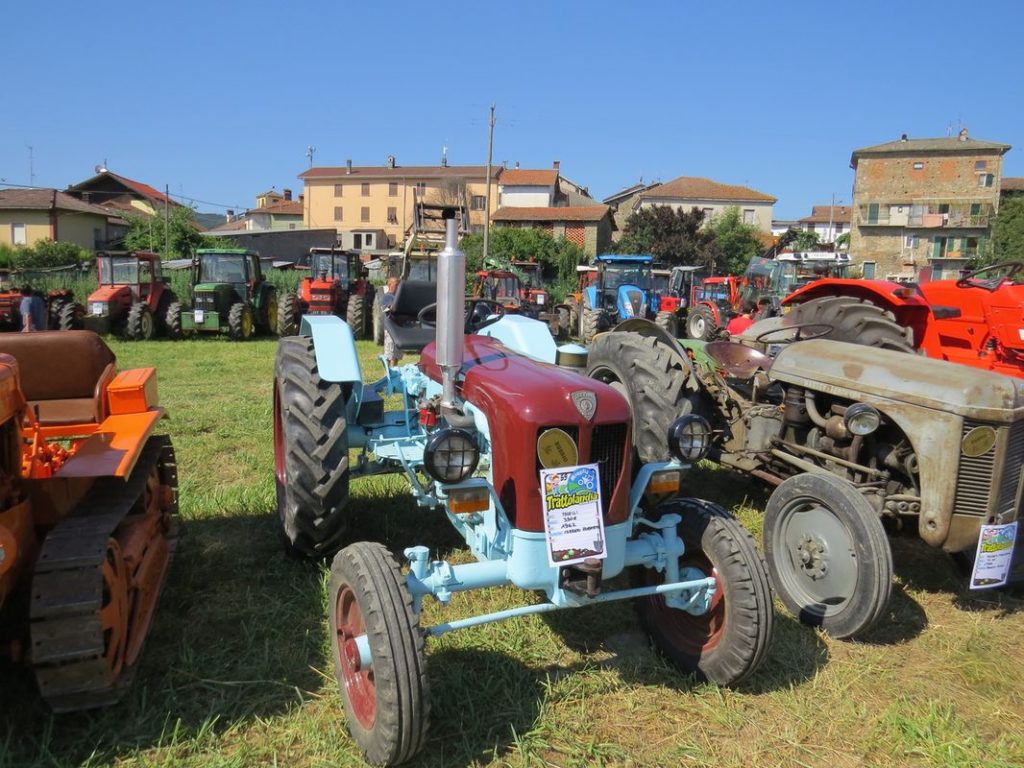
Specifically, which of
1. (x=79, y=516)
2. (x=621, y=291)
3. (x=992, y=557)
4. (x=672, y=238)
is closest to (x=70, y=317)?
(x=621, y=291)

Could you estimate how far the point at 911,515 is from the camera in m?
3.28

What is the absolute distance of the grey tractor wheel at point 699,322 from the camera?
14.0 meters

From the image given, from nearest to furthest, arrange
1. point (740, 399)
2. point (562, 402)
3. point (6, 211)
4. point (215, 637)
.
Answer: point (562, 402), point (215, 637), point (740, 399), point (6, 211)

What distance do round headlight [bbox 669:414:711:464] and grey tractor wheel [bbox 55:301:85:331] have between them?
42.2 ft

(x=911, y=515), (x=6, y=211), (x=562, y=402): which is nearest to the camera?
(x=562, y=402)

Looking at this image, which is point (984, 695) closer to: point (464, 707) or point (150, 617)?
point (464, 707)

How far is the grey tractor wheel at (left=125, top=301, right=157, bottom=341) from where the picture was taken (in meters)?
13.2

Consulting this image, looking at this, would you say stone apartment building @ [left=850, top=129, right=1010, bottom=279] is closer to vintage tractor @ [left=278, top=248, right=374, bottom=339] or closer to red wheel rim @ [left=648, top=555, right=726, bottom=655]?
vintage tractor @ [left=278, top=248, right=374, bottom=339]

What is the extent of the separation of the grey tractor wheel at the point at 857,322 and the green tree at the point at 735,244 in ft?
119

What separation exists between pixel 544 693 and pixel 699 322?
12.4m

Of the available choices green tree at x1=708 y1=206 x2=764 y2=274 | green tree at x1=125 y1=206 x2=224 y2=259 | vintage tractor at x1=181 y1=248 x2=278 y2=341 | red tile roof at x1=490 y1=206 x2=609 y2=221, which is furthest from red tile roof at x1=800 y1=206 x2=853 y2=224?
vintage tractor at x1=181 y1=248 x2=278 y2=341

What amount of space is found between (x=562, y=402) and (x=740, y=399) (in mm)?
2358

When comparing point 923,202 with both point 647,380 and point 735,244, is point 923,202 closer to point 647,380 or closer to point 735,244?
point 735,244

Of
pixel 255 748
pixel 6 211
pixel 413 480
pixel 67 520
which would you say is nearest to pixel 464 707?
pixel 255 748
